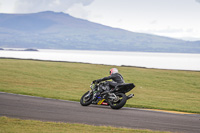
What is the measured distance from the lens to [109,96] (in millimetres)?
15336

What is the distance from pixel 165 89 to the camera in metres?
35.0

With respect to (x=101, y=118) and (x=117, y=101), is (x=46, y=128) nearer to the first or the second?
(x=101, y=118)

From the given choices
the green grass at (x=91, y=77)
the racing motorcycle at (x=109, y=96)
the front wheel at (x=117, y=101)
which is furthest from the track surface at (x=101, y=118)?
the green grass at (x=91, y=77)

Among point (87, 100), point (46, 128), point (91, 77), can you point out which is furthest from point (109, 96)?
point (91, 77)

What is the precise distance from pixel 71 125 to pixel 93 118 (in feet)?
6.36

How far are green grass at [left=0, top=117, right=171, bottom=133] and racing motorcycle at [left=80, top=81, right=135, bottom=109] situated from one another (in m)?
4.75

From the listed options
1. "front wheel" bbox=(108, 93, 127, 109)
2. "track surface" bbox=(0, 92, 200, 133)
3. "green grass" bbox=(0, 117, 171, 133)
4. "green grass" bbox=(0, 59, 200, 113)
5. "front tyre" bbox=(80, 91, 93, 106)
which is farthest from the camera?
"green grass" bbox=(0, 59, 200, 113)

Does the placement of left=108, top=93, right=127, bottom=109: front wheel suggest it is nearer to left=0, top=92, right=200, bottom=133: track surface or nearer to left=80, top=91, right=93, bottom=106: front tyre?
left=0, top=92, right=200, bottom=133: track surface

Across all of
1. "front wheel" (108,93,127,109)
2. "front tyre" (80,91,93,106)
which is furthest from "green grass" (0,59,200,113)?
"front wheel" (108,93,127,109)

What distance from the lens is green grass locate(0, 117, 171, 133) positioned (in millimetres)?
9290

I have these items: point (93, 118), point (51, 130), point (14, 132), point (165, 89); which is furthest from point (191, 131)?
point (165, 89)

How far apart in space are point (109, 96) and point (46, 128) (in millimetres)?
6035

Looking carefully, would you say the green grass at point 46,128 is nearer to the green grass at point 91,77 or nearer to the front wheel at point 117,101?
the front wheel at point 117,101

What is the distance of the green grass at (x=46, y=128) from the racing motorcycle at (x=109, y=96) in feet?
15.6
